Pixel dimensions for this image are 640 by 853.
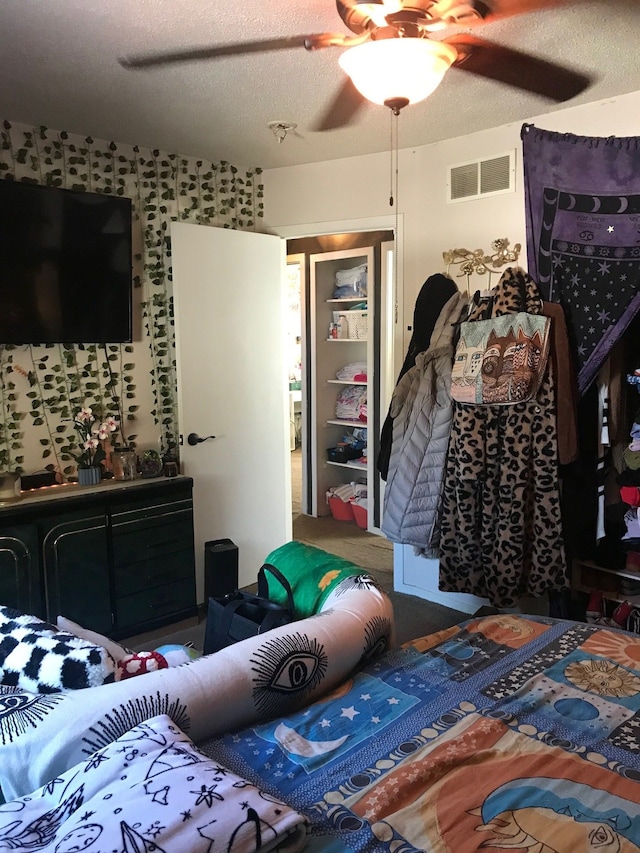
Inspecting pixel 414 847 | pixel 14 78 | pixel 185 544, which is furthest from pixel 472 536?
pixel 14 78

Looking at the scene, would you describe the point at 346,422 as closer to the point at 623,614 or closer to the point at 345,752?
the point at 623,614

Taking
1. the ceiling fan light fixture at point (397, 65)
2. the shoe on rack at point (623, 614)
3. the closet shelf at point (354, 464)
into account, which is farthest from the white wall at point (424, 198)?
the ceiling fan light fixture at point (397, 65)

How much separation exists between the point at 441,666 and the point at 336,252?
3912mm

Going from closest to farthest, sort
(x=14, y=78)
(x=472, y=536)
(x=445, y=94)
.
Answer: (x=14, y=78), (x=445, y=94), (x=472, y=536)

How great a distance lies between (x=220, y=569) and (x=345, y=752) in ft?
7.89

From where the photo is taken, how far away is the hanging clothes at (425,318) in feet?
11.0

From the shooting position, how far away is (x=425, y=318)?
11.1 ft

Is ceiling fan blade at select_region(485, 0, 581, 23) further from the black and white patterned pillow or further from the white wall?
the black and white patterned pillow

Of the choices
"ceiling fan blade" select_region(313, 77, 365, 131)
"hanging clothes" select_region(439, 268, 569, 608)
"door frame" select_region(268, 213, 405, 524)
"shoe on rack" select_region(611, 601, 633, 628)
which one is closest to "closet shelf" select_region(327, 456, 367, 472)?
"door frame" select_region(268, 213, 405, 524)

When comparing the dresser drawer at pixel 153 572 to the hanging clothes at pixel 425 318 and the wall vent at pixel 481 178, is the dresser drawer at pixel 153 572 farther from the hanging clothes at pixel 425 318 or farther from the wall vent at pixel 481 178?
the wall vent at pixel 481 178

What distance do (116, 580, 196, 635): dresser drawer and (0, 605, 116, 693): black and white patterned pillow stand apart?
1.88m

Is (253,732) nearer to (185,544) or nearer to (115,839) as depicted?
(115,839)

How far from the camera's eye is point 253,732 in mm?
1425

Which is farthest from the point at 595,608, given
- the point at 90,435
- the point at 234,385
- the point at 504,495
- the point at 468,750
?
the point at 90,435
